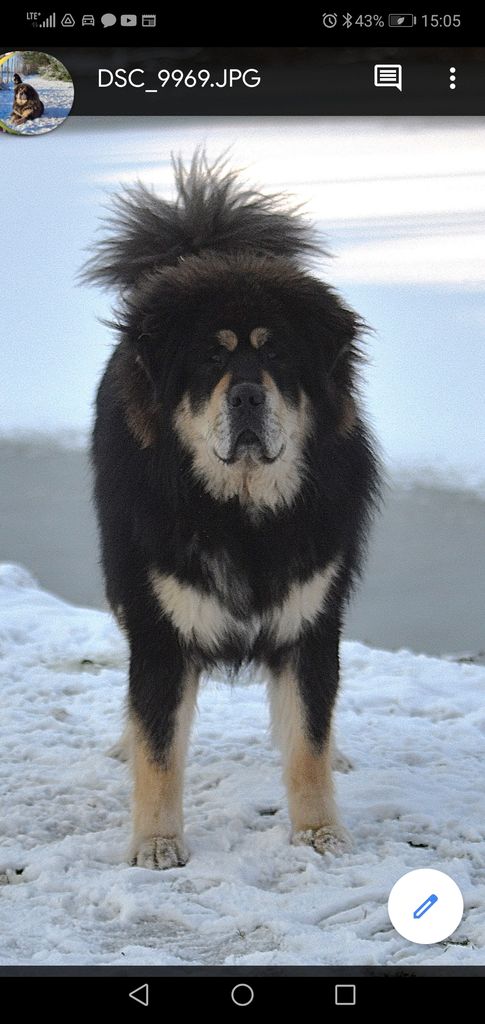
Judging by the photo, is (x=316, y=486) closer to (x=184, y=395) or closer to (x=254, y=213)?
(x=184, y=395)

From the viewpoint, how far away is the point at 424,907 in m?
2.36

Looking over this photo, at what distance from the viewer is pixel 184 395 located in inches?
113

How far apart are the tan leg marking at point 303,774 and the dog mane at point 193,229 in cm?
110

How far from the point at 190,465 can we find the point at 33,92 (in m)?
0.90

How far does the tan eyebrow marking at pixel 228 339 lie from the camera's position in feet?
9.18

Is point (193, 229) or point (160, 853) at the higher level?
point (193, 229)
